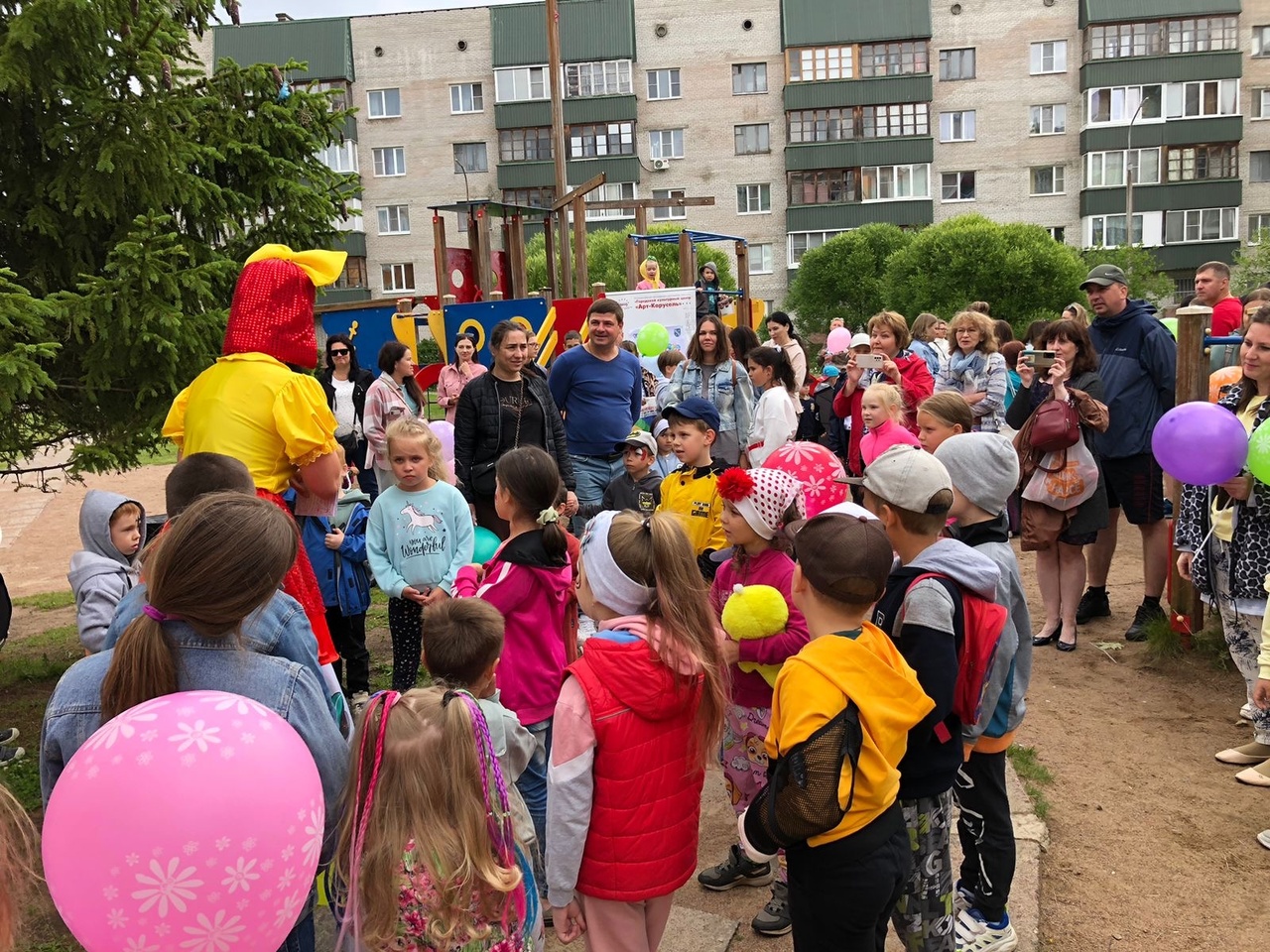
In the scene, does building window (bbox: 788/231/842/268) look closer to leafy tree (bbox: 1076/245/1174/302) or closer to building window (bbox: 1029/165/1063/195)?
building window (bbox: 1029/165/1063/195)

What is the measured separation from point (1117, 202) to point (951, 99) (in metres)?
8.68

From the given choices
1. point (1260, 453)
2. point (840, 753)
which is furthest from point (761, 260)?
point (840, 753)

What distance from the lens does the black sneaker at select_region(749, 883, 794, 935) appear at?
3502mm

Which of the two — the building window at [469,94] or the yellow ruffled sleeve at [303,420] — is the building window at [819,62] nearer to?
the building window at [469,94]

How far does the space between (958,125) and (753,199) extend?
984 centimetres

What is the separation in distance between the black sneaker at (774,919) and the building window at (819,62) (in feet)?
154

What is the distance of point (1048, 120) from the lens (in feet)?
149

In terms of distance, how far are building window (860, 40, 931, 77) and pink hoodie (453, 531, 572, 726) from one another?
1833 inches

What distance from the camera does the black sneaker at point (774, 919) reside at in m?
3.50

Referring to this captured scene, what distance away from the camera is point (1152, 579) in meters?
6.68

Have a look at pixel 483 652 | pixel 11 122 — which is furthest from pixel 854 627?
pixel 11 122

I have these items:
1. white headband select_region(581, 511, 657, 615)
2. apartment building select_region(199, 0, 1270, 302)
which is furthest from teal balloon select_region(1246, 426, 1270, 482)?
apartment building select_region(199, 0, 1270, 302)

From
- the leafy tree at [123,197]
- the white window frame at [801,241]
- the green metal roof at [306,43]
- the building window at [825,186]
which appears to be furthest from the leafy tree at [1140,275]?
the leafy tree at [123,197]

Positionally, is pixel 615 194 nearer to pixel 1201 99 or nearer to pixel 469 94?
pixel 469 94
